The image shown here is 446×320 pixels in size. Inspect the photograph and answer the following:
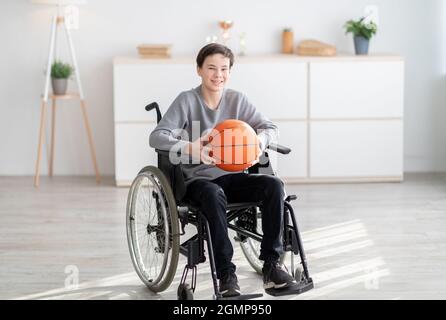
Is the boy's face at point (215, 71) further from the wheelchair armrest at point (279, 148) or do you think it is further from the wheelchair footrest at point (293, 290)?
the wheelchair footrest at point (293, 290)

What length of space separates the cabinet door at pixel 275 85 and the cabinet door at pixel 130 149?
66 cm

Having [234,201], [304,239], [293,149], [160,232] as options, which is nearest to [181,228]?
[160,232]

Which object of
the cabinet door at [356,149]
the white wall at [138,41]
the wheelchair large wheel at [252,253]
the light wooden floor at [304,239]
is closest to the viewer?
the light wooden floor at [304,239]

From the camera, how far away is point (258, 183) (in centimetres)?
366

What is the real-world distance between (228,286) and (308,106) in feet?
9.26

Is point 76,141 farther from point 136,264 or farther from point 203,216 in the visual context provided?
point 203,216

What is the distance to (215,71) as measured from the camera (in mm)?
3777

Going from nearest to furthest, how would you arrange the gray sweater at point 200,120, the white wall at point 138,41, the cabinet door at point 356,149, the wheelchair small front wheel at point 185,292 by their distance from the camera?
the wheelchair small front wheel at point 185,292 < the gray sweater at point 200,120 < the cabinet door at point 356,149 < the white wall at point 138,41

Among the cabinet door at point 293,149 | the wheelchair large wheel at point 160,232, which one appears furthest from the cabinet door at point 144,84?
Answer: the wheelchair large wheel at point 160,232

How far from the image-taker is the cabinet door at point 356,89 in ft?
20.0

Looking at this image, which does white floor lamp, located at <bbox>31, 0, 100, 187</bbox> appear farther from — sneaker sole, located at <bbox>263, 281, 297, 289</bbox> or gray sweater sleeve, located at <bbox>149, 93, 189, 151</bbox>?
sneaker sole, located at <bbox>263, 281, 297, 289</bbox>

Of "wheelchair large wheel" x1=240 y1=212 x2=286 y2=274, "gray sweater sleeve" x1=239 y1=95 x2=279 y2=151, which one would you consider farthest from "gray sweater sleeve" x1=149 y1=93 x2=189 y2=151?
"wheelchair large wheel" x1=240 y1=212 x2=286 y2=274

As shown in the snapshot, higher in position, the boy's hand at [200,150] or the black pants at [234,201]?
the boy's hand at [200,150]

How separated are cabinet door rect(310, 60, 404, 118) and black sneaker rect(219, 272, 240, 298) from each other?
2.79 meters
